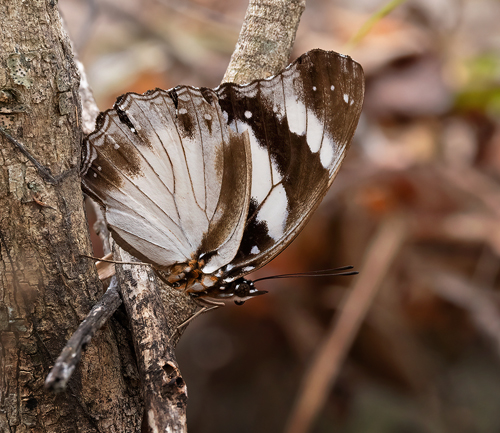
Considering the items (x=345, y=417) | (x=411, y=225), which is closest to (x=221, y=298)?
(x=411, y=225)

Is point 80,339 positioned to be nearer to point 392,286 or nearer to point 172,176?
point 172,176

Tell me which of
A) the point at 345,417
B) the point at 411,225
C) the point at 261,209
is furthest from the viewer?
the point at 345,417

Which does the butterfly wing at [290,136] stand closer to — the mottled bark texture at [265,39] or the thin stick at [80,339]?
the mottled bark texture at [265,39]

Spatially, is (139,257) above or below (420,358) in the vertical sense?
above

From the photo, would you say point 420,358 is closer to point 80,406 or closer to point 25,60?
point 80,406

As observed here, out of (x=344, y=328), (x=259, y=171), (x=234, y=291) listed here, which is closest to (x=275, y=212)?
(x=259, y=171)

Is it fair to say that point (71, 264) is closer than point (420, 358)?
Yes

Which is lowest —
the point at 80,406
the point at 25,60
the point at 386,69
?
the point at 80,406

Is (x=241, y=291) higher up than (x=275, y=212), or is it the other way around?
(x=275, y=212)
